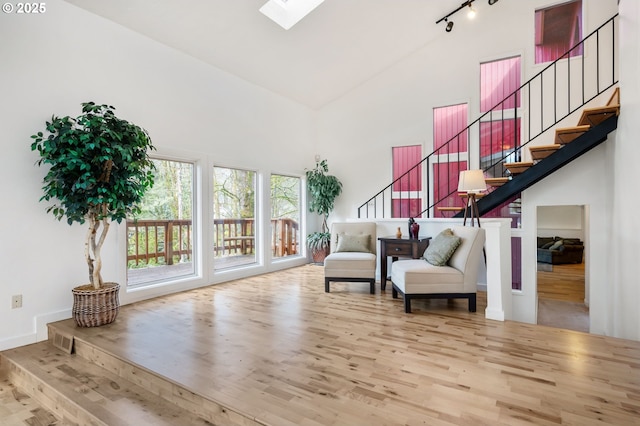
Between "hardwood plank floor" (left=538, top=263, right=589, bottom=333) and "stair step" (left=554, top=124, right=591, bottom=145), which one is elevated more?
"stair step" (left=554, top=124, right=591, bottom=145)

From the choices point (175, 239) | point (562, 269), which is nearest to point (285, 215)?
point (175, 239)

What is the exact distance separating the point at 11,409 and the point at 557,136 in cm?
565

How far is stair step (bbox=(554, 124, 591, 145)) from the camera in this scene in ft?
11.8

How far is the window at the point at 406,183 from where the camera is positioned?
5996 mm

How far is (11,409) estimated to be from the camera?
88.3 inches

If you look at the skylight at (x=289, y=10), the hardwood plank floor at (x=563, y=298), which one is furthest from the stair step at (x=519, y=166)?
the skylight at (x=289, y=10)

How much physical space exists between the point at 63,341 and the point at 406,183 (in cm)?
535

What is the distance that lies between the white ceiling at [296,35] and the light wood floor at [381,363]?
3363mm

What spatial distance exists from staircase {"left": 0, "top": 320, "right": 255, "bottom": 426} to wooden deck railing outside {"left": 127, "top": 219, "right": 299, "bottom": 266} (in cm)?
139

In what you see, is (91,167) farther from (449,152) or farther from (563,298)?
(563,298)

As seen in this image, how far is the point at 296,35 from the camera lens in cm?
473

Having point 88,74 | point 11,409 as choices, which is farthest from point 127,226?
point 11,409

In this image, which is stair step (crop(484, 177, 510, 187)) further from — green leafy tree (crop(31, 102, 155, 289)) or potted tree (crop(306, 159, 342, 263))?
green leafy tree (crop(31, 102, 155, 289))

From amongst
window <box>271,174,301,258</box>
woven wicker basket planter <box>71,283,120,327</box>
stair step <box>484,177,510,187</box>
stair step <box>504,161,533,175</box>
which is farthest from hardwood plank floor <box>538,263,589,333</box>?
woven wicker basket planter <box>71,283,120,327</box>
